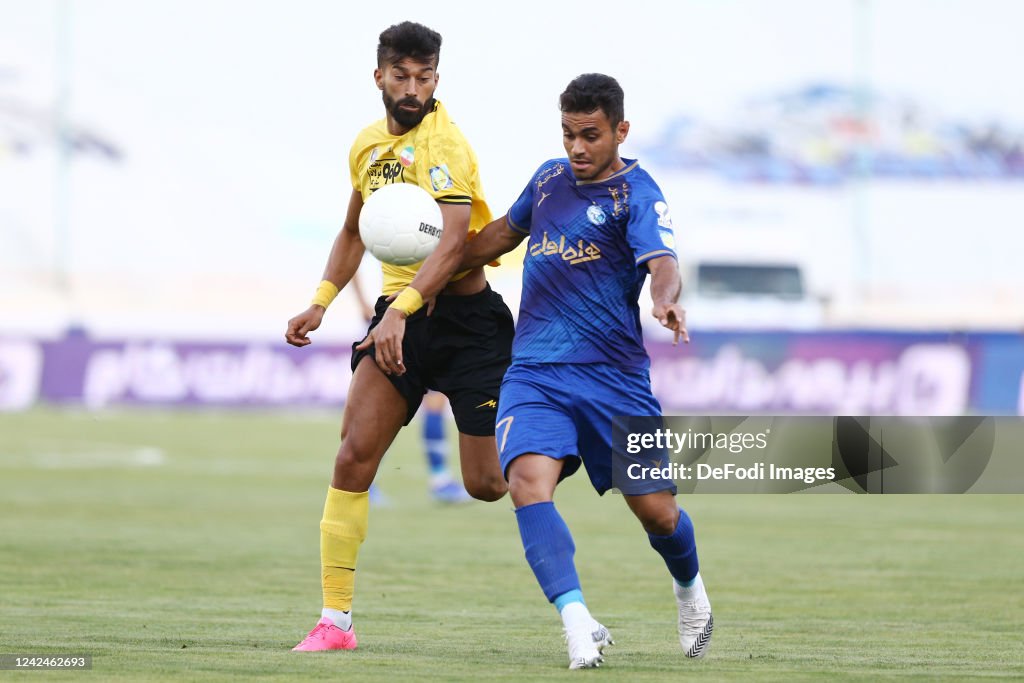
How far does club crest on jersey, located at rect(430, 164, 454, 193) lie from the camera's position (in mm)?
7644

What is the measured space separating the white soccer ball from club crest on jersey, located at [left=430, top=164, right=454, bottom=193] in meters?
0.06

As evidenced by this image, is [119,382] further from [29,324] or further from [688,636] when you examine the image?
[688,636]

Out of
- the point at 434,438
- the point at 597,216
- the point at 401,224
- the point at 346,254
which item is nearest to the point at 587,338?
the point at 597,216

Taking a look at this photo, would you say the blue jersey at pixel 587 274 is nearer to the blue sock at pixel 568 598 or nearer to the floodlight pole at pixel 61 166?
the blue sock at pixel 568 598

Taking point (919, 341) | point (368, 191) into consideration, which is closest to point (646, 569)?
point (368, 191)

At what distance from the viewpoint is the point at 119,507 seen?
13984 mm

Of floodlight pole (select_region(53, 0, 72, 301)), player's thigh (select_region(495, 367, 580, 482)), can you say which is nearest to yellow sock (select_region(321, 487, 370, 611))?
player's thigh (select_region(495, 367, 580, 482))

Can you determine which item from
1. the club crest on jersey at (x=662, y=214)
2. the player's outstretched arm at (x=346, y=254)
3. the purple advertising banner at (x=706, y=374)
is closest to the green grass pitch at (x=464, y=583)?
the player's outstretched arm at (x=346, y=254)

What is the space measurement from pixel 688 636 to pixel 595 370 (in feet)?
3.67

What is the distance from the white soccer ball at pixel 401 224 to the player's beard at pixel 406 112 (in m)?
0.31

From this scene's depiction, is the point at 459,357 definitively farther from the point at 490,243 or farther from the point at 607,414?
the point at 607,414

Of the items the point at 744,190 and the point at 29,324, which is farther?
the point at 744,190

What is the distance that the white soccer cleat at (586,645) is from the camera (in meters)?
6.50

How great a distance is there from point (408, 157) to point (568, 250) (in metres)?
1.04
